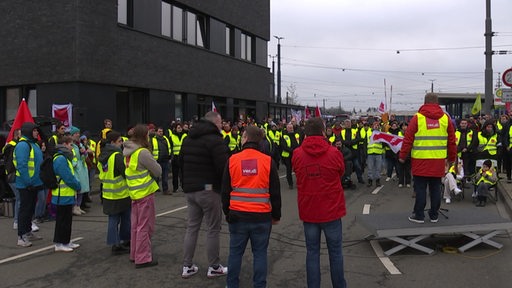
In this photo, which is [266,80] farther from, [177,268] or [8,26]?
[177,268]

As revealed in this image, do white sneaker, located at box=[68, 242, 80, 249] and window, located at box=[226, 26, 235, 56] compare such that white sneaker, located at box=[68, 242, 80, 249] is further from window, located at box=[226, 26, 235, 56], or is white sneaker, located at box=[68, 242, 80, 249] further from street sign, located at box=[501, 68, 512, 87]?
window, located at box=[226, 26, 235, 56]

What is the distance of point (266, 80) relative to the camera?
1244 inches

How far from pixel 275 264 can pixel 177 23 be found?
57.0 feet

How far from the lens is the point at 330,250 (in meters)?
4.80

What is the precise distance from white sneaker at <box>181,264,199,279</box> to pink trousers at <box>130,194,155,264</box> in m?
0.69

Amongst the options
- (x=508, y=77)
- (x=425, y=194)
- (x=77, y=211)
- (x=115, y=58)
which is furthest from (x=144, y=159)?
(x=508, y=77)

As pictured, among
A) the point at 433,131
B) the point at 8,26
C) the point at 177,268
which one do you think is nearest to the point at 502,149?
the point at 433,131

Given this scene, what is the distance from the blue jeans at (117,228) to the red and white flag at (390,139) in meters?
8.27

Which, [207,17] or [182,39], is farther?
[207,17]

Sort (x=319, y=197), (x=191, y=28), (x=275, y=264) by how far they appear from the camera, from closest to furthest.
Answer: (x=319, y=197), (x=275, y=264), (x=191, y=28)

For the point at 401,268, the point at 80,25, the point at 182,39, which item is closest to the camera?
the point at 401,268

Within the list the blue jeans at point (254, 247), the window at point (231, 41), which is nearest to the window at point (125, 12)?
the window at point (231, 41)

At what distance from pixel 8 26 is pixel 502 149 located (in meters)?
17.4

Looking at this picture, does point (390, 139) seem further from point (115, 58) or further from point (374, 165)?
point (115, 58)
